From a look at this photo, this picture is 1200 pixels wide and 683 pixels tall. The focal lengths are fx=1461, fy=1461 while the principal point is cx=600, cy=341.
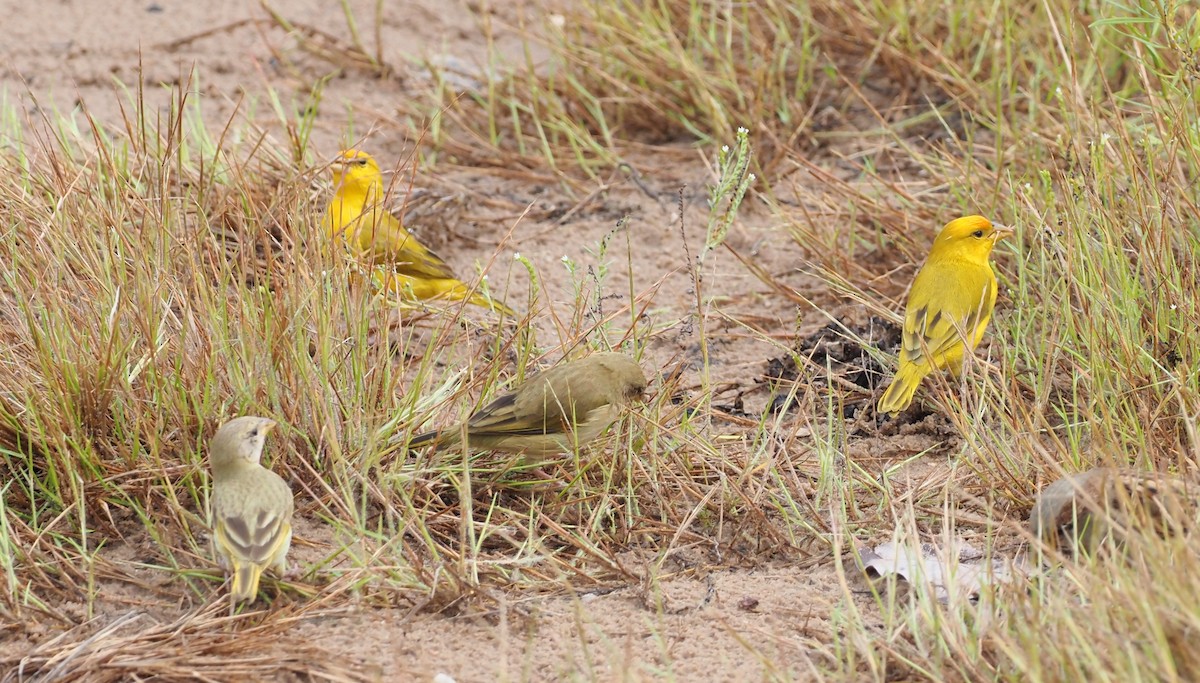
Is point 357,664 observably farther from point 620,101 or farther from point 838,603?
point 620,101

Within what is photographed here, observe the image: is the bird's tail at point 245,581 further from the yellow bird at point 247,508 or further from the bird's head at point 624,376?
the bird's head at point 624,376

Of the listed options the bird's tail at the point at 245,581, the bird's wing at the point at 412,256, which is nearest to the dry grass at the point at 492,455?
the bird's tail at the point at 245,581

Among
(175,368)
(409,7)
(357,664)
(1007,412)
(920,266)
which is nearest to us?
(357,664)

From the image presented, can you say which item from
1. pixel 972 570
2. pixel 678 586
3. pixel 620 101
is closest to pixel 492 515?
pixel 678 586

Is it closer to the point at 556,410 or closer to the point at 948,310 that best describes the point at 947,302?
the point at 948,310

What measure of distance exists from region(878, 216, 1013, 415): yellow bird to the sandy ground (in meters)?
0.20

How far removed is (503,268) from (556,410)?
6.48 ft

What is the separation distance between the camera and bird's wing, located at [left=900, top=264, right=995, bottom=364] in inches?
184

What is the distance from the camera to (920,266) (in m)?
5.41

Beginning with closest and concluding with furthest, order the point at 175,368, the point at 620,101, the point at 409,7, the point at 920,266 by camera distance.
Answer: the point at 175,368 < the point at 920,266 < the point at 620,101 < the point at 409,7

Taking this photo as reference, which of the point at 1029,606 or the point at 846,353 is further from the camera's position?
the point at 846,353

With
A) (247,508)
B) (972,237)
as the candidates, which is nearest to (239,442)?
(247,508)

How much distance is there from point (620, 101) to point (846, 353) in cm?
206

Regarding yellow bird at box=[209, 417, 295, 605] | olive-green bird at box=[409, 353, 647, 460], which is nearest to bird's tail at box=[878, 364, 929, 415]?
olive-green bird at box=[409, 353, 647, 460]
